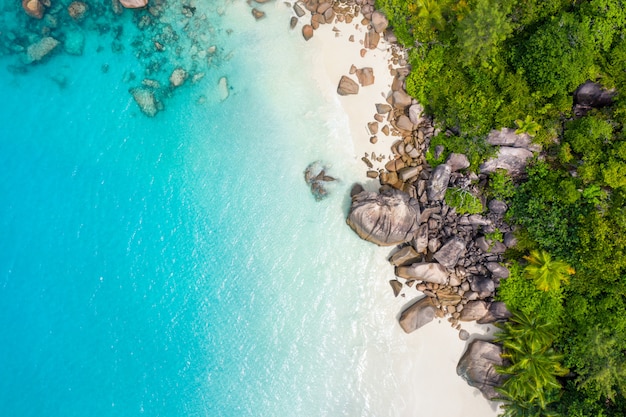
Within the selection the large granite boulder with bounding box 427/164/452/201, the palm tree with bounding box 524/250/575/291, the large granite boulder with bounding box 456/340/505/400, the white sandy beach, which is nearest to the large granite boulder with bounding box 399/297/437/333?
the white sandy beach

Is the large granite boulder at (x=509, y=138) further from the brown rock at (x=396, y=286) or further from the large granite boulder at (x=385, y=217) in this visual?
the brown rock at (x=396, y=286)

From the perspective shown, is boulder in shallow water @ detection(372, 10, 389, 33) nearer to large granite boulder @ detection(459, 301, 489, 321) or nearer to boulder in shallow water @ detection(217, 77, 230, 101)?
boulder in shallow water @ detection(217, 77, 230, 101)

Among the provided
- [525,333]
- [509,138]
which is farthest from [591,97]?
[525,333]

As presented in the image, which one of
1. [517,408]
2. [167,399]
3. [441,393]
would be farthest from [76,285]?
[517,408]

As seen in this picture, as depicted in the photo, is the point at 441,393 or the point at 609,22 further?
the point at 441,393

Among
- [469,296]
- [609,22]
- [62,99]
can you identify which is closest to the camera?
[609,22]

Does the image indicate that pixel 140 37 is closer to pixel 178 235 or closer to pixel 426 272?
pixel 178 235

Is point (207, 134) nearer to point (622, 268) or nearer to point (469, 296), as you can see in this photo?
point (469, 296)

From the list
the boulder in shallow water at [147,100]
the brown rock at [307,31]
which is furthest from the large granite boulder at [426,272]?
the boulder in shallow water at [147,100]
